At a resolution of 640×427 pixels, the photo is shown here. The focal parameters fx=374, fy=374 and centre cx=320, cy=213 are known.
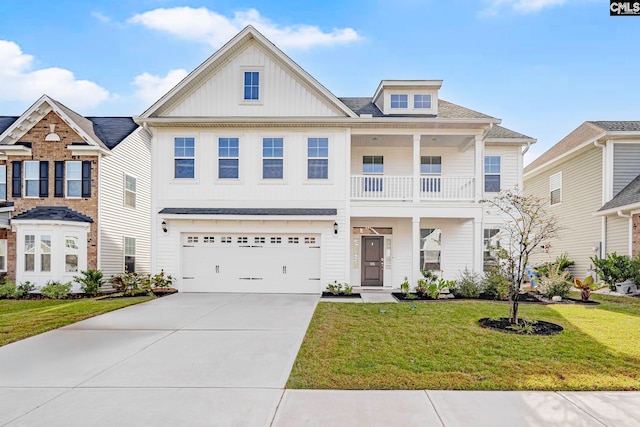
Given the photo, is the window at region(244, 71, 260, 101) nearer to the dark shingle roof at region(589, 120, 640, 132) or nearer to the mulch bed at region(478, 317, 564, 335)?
the mulch bed at region(478, 317, 564, 335)

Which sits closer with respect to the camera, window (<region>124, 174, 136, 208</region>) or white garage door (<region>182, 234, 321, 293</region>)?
white garage door (<region>182, 234, 321, 293</region>)

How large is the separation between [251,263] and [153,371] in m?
8.17

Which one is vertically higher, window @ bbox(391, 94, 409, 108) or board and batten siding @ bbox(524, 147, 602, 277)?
window @ bbox(391, 94, 409, 108)

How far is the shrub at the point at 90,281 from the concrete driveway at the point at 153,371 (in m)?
4.87

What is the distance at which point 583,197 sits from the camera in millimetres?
16812

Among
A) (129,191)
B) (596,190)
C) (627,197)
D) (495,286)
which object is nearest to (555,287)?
(495,286)

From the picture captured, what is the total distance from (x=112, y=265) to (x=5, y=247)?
12.1 ft

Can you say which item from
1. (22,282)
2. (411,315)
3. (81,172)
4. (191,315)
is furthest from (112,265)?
(411,315)

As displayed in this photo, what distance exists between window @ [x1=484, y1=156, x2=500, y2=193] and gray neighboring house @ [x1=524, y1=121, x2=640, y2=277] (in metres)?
2.04

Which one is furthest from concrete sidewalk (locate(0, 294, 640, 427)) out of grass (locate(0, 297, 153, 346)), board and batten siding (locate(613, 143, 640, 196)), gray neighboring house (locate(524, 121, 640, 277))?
board and batten siding (locate(613, 143, 640, 196))

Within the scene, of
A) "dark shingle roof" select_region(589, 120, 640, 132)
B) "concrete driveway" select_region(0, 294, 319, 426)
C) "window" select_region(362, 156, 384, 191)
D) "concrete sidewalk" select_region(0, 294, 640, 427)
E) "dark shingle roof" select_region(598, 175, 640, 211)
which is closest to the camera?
"concrete sidewalk" select_region(0, 294, 640, 427)

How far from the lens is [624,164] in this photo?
15.3 metres

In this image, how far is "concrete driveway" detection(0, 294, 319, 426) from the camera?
13.0ft

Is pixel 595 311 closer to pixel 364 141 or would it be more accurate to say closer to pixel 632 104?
pixel 364 141
